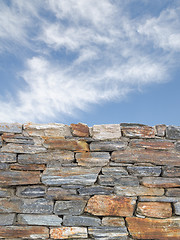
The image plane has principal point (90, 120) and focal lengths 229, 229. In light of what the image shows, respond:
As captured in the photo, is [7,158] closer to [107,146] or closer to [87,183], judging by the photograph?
[87,183]

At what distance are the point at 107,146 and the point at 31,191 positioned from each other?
1242 millimetres

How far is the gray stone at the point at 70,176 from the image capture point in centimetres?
320

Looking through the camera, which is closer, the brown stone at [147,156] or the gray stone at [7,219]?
the gray stone at [7,219]

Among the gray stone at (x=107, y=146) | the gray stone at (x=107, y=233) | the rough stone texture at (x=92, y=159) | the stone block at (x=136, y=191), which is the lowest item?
the gray stone at (x=107, y=233)

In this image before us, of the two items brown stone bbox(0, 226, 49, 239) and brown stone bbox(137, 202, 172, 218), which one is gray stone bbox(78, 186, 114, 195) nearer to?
brown stone bbox(137, 202, 172, 218)

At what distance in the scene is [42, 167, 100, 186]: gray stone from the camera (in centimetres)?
320

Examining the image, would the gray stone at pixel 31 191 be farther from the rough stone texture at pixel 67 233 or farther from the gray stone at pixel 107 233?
the gray stone at pixel 107 233

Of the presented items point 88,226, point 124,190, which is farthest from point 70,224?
point 124,190

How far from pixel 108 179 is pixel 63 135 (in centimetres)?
90

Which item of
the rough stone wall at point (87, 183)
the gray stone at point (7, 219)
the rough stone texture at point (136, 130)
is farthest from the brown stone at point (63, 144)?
the gray stone at point (7, 219)

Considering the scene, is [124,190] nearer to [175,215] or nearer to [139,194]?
[139,194]

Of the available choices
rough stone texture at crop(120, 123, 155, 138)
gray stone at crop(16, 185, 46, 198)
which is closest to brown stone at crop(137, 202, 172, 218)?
rough stone texture at crop(120, 123, 155, 138)

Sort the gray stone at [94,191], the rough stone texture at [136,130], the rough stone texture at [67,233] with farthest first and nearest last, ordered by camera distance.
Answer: the rough stone texture at [136,130] < the gray stone at [94,191] < the rough stone texture at [67,233]

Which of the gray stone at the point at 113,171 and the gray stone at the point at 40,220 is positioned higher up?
the gray stone at the point at 113,171
